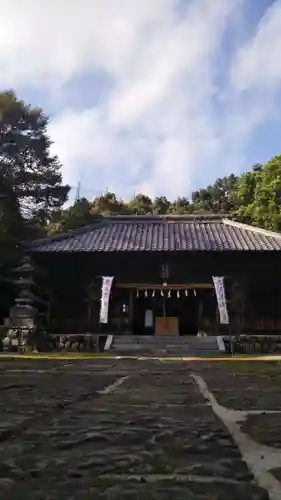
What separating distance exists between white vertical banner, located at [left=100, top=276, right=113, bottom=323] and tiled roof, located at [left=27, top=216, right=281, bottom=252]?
124 centimetres

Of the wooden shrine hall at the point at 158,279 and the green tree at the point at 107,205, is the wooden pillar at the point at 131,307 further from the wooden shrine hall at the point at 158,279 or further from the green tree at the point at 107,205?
the green tree at the point at 107,205

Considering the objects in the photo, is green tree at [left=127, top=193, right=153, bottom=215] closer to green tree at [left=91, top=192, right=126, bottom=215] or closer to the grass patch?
green tree at [left=91, top=192, right=126, bottom=215]

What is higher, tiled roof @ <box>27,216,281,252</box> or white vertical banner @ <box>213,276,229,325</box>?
tiled roof @ <box>27,216,281,252</box>

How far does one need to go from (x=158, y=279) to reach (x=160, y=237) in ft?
7.36

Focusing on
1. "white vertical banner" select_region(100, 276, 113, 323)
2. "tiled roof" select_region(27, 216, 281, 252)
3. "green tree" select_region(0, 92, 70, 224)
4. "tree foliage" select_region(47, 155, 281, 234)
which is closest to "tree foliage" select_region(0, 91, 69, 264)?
"green tree" select_region(0, 92, 70, 224)

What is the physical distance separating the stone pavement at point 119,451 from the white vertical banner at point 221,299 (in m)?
15.6

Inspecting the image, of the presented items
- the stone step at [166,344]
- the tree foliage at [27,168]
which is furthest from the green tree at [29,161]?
the stone step at [166,344]

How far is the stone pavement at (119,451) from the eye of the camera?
1.88 metres

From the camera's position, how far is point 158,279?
2242cm

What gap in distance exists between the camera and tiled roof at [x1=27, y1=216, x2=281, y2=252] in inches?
861

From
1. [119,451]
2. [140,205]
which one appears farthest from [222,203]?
[119,451]

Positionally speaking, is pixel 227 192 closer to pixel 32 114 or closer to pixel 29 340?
pixel 32 114

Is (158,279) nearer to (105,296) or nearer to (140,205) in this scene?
(105,296)

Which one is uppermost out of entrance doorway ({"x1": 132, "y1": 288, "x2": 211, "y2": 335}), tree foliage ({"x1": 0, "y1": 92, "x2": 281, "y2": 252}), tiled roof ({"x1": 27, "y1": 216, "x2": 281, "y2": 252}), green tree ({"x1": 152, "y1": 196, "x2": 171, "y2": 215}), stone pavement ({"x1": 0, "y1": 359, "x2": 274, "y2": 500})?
green tree ({"x1": 152, "y1": 196, "x2": 171, "y2": 215})
